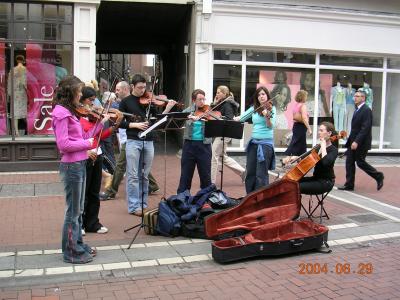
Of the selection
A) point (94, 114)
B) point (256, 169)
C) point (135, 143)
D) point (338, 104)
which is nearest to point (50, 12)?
point (135, 143)

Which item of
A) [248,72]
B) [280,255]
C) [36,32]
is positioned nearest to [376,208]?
[280,255]

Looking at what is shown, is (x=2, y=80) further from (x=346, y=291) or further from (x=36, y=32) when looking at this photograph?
(x=346, y=291)

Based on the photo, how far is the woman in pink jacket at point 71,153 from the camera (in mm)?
4688

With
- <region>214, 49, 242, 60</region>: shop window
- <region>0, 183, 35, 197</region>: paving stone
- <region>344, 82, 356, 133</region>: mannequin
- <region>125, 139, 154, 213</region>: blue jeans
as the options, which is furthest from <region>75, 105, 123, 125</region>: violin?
<region>344, 82, 356, 133</region>: mannequin

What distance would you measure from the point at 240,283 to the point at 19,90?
7659 millimetres

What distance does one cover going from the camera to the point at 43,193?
8164mm

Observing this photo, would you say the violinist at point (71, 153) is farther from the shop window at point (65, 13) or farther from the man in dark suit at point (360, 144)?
the shop window at point (65, 13)

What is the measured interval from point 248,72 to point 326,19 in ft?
7.75

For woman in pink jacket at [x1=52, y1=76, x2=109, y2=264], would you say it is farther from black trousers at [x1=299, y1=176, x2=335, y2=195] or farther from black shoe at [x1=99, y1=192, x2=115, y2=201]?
black trousers at [x1=299, y1=176, x2=335, y2=195]

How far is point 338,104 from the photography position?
13.7 m

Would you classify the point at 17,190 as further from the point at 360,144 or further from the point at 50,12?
the point at 360,144

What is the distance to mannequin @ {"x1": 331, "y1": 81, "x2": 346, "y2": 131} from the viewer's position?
44.6ft

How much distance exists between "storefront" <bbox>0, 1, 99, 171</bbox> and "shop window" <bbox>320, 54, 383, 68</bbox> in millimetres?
6168
